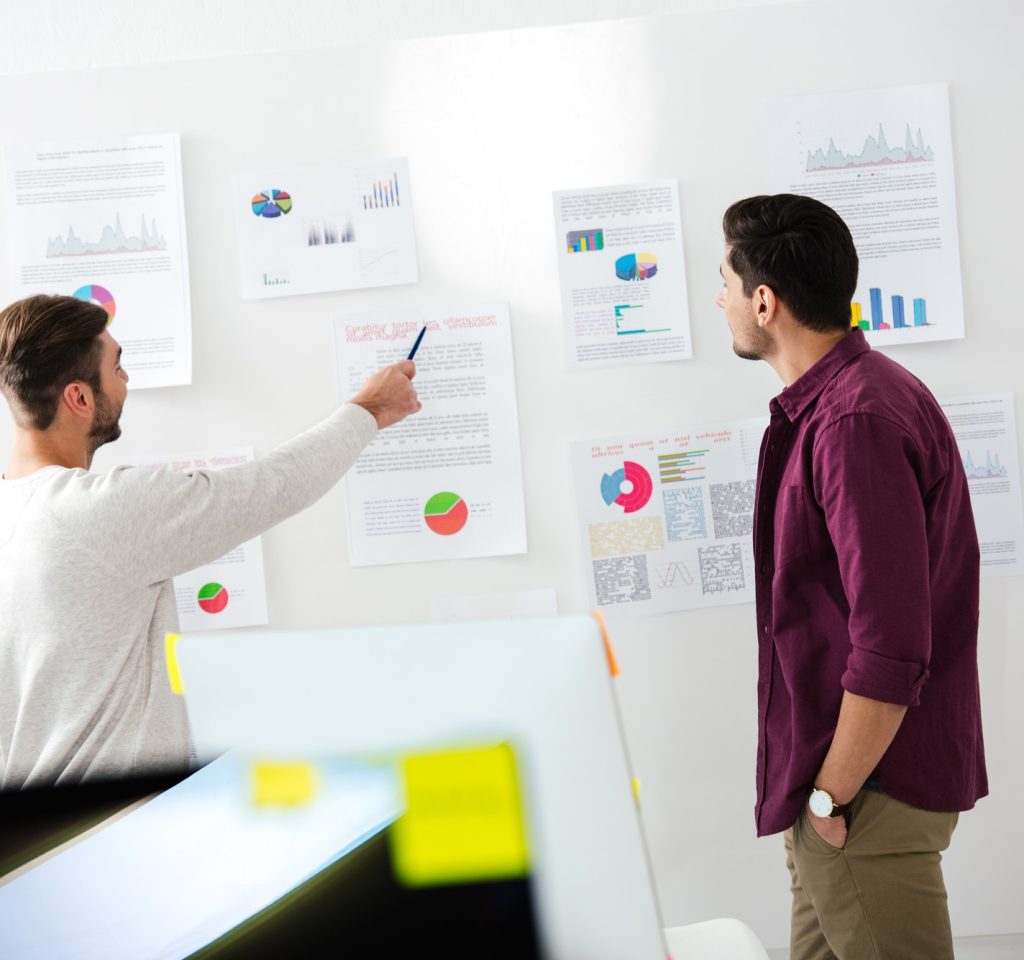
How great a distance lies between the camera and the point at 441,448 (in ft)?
5.61

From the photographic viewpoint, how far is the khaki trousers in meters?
1.22

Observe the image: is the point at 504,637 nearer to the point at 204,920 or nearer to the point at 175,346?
the point at 204,920

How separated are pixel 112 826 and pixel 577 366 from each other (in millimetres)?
1197

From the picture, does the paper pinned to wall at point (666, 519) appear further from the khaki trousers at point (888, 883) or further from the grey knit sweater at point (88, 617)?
the grey knit sweater at point (88, 617)

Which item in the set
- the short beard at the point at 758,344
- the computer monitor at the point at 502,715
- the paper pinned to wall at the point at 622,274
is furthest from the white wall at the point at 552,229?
the computer monitor at the point at 502,715

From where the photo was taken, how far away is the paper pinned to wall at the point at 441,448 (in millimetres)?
1700

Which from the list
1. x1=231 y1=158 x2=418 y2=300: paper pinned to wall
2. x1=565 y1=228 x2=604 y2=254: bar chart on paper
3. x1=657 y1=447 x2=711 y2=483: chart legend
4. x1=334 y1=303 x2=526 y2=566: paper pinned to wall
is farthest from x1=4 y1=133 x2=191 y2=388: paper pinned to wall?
x1=657 y1=447 x2=711 y2=483: chart legend

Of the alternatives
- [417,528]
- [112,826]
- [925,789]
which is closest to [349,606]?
[417,528]

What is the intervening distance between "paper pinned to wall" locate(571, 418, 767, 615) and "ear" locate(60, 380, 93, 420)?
0.77 meters

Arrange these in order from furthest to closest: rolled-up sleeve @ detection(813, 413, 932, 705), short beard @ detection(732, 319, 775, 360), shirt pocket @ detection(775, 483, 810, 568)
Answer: short beard @ detection(732, 319, 775, 360)
shirt pocket @ detection(775, 483, 810, 568)
rolled-up sleeve @ detection(813, 413, 932, 705)

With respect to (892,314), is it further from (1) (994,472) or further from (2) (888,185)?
(1) (994,472)

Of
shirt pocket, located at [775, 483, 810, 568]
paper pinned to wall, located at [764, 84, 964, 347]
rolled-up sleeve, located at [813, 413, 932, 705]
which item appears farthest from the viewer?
paper pinned to wall, located at [764, 84, 964, 347]

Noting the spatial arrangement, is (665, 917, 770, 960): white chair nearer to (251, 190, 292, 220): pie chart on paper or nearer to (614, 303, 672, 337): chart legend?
(614, 303, 672, 337): chart legend

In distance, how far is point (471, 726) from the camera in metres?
0.61
